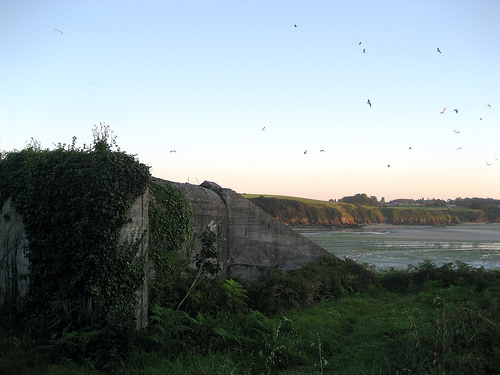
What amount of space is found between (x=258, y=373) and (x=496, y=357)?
10.1ft

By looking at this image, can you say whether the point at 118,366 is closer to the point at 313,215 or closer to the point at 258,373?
the point at 258,373

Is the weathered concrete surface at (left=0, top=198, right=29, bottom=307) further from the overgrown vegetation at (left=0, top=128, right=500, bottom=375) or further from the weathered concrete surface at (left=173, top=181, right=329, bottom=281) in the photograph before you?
the weathered concrete surface at (left=173, top=181, right=329, bottom=281)

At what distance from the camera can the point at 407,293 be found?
12.0 metres

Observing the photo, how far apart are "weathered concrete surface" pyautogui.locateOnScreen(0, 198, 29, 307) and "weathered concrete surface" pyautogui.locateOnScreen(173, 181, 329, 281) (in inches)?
155

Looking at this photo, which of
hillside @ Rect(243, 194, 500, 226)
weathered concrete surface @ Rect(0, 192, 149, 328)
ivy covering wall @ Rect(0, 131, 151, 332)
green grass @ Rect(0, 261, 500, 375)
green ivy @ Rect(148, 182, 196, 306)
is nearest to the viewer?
green grass @ Rect(0, 261, 500, 375)

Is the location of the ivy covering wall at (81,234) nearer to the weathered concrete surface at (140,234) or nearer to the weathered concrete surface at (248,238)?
the weathered concrete surface at (140,234)

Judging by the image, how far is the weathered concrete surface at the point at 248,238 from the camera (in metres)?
10.4

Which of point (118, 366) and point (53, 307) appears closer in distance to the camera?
point (118, 366)

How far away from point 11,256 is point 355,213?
244 ft

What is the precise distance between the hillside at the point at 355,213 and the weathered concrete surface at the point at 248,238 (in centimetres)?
4636

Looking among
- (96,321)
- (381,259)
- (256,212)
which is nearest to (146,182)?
(96,321)

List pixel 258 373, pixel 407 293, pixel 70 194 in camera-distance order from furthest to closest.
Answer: pixel 407 293 → pixel 70 194 → pixel 258 373

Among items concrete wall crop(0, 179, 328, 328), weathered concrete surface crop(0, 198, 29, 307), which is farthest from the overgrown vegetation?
concrete wall crop(0, 179, 328, 328)

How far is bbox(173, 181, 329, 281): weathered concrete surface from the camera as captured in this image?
409 inches
